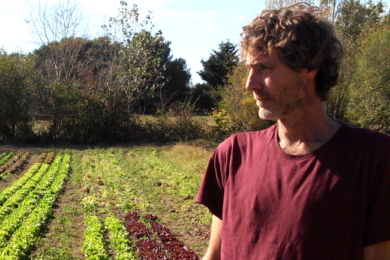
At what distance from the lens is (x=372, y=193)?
5.64 feet

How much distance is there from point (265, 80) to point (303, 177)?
17.5 inches

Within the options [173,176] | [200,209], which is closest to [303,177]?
[200,209]

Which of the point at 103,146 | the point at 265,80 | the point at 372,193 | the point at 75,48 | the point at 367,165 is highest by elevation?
the point at 75,48

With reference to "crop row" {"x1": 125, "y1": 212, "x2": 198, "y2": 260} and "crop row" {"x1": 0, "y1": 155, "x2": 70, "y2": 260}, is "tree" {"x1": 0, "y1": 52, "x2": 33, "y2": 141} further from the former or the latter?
"crop row" {"x1": 125, "y1": 212, "x2": 198, "y2": 260}

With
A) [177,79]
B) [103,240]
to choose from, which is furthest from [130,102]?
[103,240]

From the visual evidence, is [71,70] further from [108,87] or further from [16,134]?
[16,134]

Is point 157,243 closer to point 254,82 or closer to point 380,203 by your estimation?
point 254,82

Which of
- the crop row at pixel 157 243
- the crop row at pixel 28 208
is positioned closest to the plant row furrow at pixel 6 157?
the crop row at pixel 28 208

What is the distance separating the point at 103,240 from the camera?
285 inches

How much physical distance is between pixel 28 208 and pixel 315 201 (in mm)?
8590

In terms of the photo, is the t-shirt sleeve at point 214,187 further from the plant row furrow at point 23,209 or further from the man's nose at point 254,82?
the plant row furrow at point 23,209

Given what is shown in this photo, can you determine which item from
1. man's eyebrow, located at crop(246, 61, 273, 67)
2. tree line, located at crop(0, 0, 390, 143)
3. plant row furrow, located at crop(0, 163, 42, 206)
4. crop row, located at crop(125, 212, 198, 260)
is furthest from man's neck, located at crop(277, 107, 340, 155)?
tree line, located at crop(0, 0, 390, 143)

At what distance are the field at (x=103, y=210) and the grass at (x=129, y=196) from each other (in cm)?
2

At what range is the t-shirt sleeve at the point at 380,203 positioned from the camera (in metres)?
1.70
